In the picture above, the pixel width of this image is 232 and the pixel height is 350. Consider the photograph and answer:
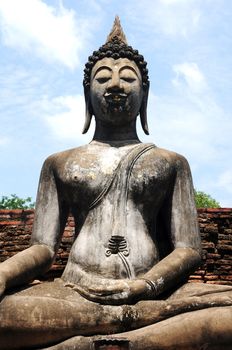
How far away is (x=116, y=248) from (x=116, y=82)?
136 centimetres

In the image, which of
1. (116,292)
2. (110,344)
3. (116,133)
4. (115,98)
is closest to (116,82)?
(115,98)

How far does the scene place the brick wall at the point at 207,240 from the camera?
12523 mm

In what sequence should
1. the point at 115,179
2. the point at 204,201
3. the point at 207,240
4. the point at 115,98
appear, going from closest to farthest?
1. the point at 115,179
2. the point at 115,98
3. the point at 207,240
4. the point at 204,201

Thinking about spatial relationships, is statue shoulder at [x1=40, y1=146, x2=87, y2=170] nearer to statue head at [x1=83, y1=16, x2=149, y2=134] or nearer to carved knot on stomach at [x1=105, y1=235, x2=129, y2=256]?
statue head at [x1=83, y1=16, x2=149, y2=134]

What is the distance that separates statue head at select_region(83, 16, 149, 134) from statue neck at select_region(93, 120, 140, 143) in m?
0.11

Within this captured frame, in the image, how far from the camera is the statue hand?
6156 millimetres

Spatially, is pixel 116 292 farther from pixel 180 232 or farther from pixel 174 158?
pixel 174 158

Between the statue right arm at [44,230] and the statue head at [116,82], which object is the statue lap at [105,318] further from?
the statue head at [116,82]

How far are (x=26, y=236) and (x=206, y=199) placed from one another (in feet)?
60.4

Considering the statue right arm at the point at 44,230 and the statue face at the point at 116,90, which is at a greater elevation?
the statue face at the point at 116,90

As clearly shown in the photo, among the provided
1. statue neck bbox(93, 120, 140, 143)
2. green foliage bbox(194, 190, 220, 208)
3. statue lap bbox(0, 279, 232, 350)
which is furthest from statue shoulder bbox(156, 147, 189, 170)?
green foliage bbox(194, 190, 220, 208)

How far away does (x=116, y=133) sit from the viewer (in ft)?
24.2

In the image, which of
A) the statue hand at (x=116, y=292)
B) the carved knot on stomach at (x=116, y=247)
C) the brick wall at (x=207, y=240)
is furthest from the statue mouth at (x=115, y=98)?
the brick wall at (x=207, y=240)

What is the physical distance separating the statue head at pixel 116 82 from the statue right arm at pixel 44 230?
0.62 m
